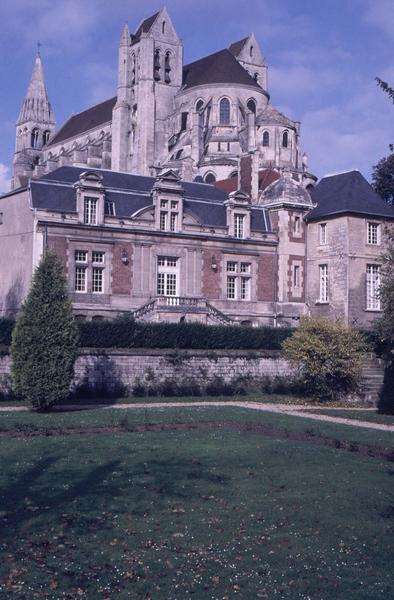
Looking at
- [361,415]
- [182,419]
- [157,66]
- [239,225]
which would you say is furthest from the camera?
[157,66]

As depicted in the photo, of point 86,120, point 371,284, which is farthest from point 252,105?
point 371,284

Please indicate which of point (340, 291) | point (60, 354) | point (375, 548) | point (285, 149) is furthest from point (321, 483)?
point (285, 149)

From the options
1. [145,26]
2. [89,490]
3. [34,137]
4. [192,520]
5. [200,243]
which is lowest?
[192,520]

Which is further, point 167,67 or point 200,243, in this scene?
point 167,67

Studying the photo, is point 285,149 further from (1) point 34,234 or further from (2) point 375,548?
(2) point 375,548

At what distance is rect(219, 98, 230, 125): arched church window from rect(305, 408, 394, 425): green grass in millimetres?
49843

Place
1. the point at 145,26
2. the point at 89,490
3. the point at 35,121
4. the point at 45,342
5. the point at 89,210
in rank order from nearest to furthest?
the point at 89,490
the point at 45,342
the point at 89,210
the point at 145,26
the point at 35,121

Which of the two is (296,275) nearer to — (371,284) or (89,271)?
(371,284)

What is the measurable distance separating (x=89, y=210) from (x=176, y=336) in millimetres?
9365

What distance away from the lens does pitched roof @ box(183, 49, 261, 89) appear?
236 ft

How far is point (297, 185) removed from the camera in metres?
40.6

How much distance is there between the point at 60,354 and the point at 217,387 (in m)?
8.67

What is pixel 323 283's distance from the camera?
130 feet

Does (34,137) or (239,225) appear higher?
(34,137)
